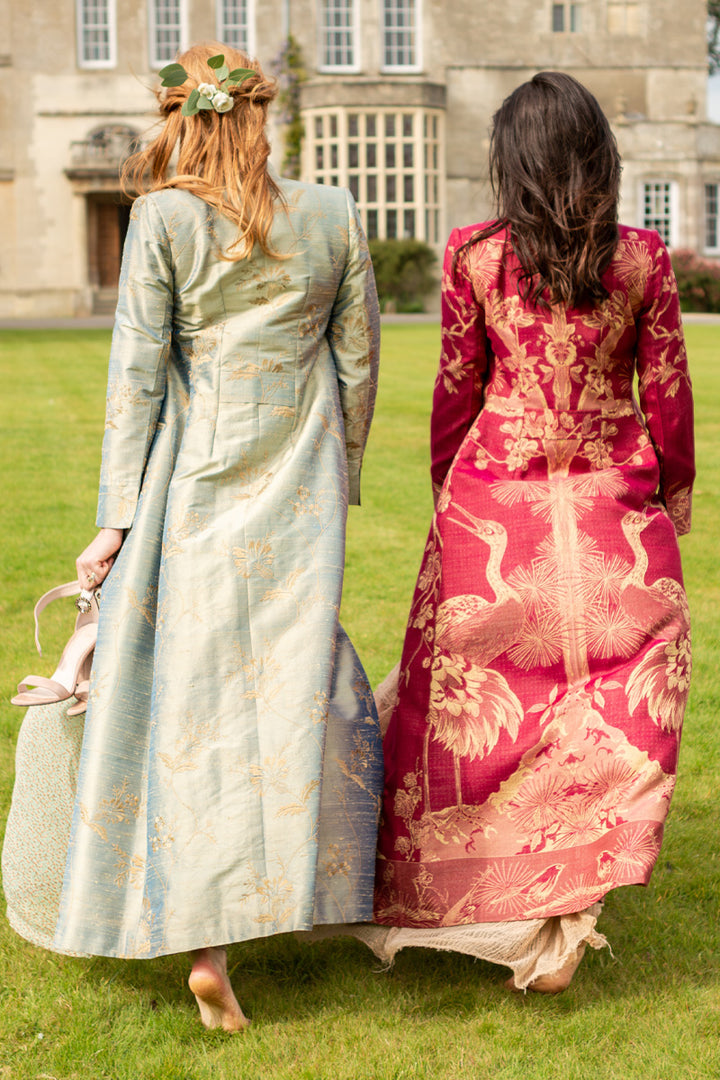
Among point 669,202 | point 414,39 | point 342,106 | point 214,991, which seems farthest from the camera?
point 669,202

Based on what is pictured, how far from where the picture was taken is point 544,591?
2.79 metres

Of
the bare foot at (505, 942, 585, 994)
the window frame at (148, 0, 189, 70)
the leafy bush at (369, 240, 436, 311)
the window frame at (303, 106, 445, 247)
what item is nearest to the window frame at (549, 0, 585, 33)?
the window frame at (303, 106, 445, 247)

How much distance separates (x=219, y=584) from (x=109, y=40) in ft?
115

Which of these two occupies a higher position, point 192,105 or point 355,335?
point 192,105

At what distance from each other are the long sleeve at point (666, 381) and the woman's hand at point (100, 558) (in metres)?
1.24

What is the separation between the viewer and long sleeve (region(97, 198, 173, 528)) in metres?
2.62

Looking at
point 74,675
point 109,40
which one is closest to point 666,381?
point 74,675

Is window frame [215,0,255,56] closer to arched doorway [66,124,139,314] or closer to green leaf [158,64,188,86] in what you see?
arched doorway [66,124,139,314]

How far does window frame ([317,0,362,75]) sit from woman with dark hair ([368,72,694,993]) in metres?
34.0

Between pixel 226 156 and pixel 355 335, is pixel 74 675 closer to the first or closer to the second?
pixel 355 335

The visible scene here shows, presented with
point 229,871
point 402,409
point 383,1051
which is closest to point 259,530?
point 229,871

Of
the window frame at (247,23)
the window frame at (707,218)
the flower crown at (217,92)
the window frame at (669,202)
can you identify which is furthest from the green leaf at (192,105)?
the window frame at (707,218)

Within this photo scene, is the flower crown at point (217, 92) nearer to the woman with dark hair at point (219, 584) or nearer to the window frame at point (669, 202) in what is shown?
the woman with dark hair at point (219, 584)

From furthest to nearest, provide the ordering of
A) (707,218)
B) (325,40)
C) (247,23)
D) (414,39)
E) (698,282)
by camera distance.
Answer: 1. (707,218)
2. (414,39)
3. (325,40)
4. (247,23)
5. (698,282)
